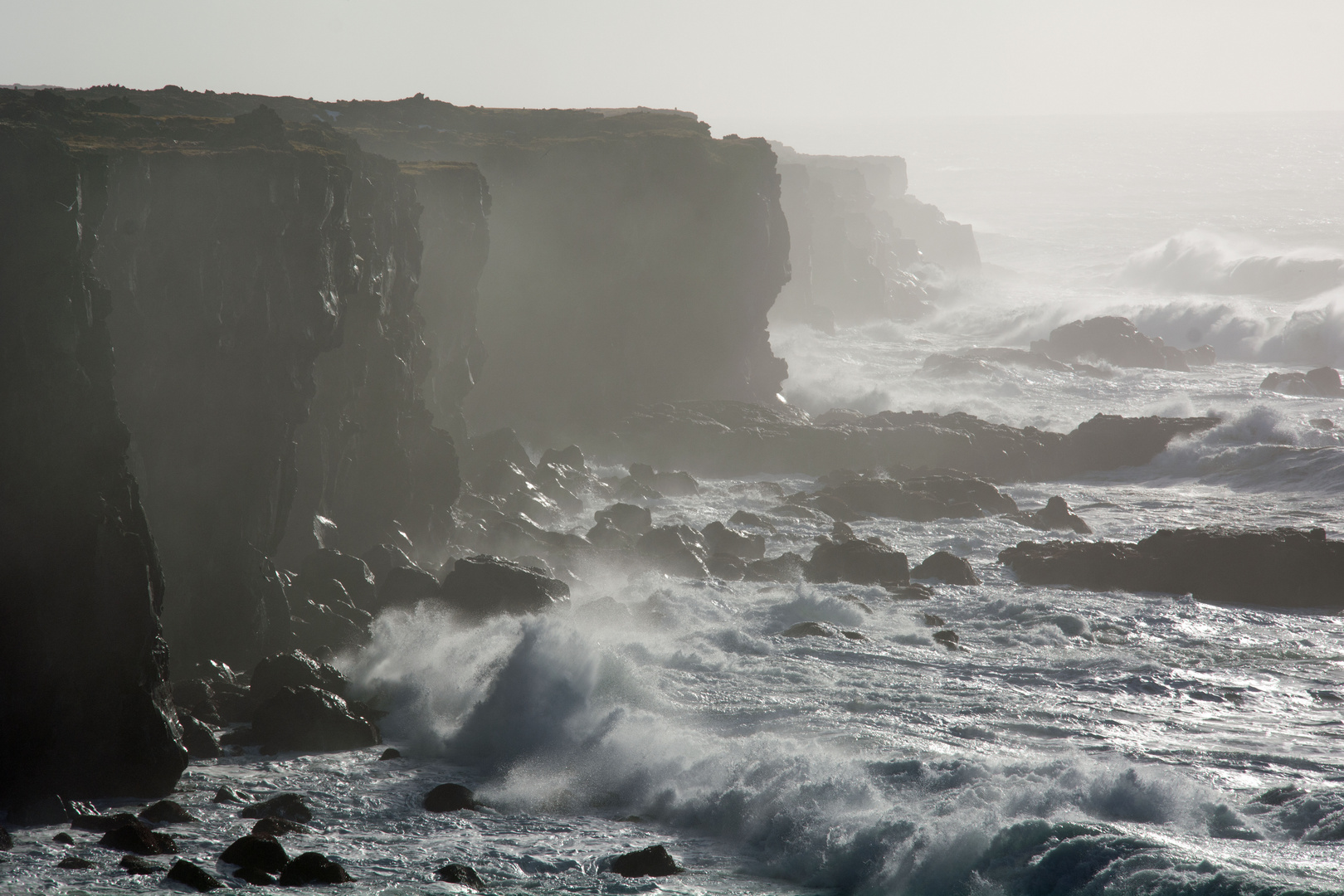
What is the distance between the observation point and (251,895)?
12828mm

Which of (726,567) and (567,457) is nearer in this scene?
(726,567)

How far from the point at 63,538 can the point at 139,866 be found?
4443mm

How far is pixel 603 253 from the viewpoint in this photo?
4469 centimetres

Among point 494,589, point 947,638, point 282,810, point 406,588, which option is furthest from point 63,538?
point 947,638

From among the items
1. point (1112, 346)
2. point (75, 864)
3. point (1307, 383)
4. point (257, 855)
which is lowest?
point (75, 864)

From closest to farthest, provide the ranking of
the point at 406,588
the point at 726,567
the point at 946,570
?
the point at 406,588 → the point at 726,567 → the point at 946,570

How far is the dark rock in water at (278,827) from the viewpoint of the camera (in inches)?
567

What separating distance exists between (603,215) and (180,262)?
25.2 meters

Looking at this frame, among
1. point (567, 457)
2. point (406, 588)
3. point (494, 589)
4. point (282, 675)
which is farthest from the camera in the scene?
point (567, 457)

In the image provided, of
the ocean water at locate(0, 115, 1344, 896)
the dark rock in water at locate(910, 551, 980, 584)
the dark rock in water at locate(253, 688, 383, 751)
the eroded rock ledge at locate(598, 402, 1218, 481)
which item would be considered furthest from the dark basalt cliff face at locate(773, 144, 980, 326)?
the dark rock in water at locate(253, 688, 383, 751)

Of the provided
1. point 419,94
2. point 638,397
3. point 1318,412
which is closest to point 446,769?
point 638,397

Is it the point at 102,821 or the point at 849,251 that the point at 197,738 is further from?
the point at 849,251

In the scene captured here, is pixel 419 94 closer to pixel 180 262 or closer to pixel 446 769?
pixel 180 262

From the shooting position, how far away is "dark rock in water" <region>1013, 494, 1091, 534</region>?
1353 inches
